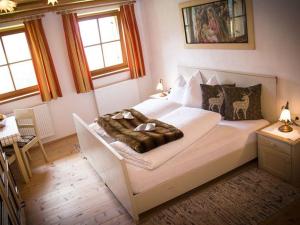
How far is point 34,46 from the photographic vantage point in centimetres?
462

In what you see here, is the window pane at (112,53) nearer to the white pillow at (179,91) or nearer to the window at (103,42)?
the window at (103,42)

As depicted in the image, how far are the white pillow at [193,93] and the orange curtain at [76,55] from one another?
1.86m

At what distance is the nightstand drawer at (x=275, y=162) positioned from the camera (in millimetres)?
2959

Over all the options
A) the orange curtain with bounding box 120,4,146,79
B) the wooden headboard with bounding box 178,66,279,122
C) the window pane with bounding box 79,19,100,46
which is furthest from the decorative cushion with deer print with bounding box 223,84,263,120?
the window pane with bounding box 79,19,100,46

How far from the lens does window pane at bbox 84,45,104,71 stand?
532 cm

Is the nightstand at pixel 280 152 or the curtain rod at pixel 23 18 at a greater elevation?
the curtain rod at pixel 23 18

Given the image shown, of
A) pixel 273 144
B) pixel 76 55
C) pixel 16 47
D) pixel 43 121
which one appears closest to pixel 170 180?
pixel 273 144

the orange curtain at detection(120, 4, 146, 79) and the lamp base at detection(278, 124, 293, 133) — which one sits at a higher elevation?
the orange curtain at detection(120, 4, 146, 79)

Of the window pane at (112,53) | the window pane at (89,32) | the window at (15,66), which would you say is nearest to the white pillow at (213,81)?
the window pane at (112,53)

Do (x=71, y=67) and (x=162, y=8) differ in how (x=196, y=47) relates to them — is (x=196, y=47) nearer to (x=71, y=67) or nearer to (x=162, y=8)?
(x=162, y=8)

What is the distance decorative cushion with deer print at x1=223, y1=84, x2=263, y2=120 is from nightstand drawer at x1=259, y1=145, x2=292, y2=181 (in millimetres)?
413

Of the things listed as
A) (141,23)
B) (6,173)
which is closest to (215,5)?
→ (141,23)

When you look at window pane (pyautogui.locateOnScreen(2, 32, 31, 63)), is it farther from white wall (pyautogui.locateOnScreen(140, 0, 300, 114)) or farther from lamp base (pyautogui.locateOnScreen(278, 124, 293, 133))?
lamp base (pyautogui.locateOnScreen(278, 124, 293, 133))

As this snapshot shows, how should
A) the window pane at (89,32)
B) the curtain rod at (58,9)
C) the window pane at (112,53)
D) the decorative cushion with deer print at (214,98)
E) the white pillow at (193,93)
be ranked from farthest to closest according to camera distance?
the window pane at (112,53) < the window pane at (89,32) < the curtain rod at (58,9) < the white pillow at (193,93) < the decorative cushion with deer print at (214,98)
